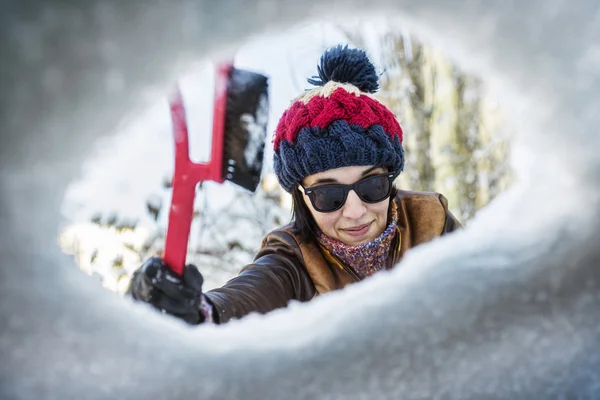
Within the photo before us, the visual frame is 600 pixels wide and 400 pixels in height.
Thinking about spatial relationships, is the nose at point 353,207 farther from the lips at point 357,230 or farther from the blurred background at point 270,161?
the blurred background at point 270,161

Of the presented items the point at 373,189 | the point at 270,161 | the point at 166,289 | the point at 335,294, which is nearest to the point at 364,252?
the point at 373,189

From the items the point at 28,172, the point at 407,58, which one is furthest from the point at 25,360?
the point at 407,58

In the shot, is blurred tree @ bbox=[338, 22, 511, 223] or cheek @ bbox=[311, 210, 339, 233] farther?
blurred tree @ bbox=[338, 22, 511, 223]

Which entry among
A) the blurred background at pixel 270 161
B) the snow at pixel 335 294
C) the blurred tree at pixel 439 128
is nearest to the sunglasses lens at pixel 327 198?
the snow at pixel 335 294

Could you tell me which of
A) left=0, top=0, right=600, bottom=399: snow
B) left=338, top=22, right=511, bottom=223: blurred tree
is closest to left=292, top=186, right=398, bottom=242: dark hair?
left=0, top=0, right=600, bottom=399: snow

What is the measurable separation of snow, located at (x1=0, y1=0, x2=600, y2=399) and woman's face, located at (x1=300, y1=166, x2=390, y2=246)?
2.60ft

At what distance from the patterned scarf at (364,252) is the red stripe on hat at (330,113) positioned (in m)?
0.25

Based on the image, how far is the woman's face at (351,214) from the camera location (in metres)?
1.18

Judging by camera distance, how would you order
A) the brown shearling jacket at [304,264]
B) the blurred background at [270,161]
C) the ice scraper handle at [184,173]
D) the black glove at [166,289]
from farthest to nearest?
the blurred background at [270,161] < the brown shearling jacket at [304,264] < the ice scraper handle at [184,173] < the black glove at [166,289]

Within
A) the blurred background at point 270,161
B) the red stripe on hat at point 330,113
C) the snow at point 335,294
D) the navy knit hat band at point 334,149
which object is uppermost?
the snow at point 335,294

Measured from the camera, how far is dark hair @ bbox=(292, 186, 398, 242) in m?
1.30

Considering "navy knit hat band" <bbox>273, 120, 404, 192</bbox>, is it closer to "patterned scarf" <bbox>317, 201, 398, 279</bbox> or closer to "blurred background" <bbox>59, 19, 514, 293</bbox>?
"patterned scarf" <bbox>317, 201, 398, 279</bbox>

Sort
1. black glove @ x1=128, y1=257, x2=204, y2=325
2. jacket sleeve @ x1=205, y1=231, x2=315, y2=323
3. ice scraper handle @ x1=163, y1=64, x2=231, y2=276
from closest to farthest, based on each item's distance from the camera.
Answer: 1. black glove @ x1=128, y1=257, x2=204, y2=325
2. ice scraper handle @ x1=163, y1=64, x2=231, y2=276
3. jacket sleeve @ x1=205, y1=231, x2=315, y2=323

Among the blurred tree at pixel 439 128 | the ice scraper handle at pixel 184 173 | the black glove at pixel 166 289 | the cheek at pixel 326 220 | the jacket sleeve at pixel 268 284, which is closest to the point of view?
the black glove at pixel 166 289
